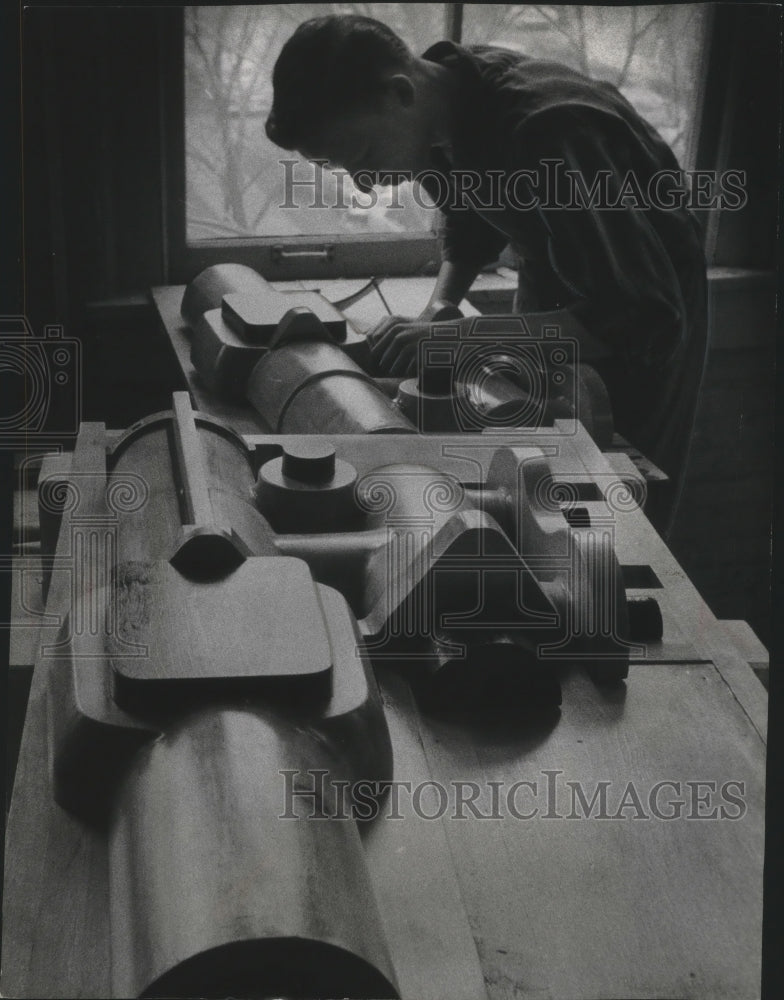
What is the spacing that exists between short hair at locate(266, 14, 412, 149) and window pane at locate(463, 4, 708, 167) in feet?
0.68

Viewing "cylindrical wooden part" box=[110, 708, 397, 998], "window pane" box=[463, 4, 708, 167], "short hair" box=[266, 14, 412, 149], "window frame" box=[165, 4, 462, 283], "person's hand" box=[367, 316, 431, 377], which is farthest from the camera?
"window frame" box=[165, 4, 462, 283]

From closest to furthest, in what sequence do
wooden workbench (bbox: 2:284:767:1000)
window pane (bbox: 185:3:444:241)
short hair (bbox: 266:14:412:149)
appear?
wooden workbench (bbox: 2:284:767:1000) < short hair (bbox: 266:14:412:149) < window pane (bbox: 185:3:444:241)

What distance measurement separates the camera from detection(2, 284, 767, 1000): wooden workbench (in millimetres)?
777

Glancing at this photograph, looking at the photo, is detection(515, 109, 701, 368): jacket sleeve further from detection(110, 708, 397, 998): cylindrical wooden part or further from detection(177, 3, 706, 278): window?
detection(110, 708, 397, 998): cylindrical wooden part

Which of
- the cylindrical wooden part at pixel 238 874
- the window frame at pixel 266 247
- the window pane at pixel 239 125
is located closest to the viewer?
the cylindrical wooden part at pixel 238 874

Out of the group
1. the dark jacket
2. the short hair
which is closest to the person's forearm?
the dark jacket

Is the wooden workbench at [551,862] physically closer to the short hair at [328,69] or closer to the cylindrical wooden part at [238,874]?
the cylindrical wooden part at [238,874]

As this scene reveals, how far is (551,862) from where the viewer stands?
87 centimetres

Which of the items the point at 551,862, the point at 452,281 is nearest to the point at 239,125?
the point at 452,281

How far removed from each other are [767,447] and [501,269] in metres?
1.30

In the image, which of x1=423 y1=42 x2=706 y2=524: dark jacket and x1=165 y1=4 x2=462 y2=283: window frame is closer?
x1=423 y1=42 x2=706 y2=524: dark jacket

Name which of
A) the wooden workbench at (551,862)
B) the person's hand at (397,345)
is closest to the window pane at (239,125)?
the person's hand at (397,345)

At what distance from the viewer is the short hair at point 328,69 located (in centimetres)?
143

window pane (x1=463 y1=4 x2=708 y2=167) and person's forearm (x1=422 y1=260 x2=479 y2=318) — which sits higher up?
window pane (x1=463 y1=4 x2=708 y2=167)
